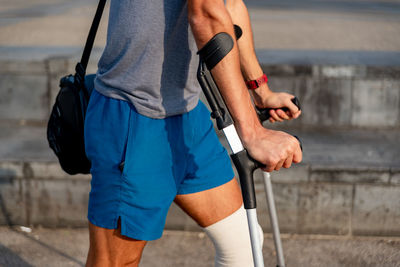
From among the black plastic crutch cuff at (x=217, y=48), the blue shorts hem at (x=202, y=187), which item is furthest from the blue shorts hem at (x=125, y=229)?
the black plastic crutch cuff at (x=217, y=48)

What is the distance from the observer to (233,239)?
2154 mm

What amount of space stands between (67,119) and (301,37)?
5.15 metres

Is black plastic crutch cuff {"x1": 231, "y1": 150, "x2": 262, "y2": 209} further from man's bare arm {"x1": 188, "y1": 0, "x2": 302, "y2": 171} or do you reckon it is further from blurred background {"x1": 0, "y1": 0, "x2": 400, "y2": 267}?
blurred background {"x1": 0, "y1": 0, "x2": 400, "y2": 267}

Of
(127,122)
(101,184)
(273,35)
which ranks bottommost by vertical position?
(273,35)

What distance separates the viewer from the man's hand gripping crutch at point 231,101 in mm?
1629

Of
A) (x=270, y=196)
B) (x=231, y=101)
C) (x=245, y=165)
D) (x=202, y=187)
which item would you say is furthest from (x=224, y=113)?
(x=270, y=196)

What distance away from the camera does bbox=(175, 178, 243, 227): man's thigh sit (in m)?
2.08

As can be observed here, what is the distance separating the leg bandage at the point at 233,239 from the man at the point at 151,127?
142 mm

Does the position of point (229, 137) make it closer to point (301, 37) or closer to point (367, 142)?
point (367, 142)

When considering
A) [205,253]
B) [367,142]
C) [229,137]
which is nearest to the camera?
[229,137]

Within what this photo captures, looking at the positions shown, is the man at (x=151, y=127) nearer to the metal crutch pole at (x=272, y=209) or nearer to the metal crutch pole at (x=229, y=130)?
the metal crutch pole at (x=229, y=130)

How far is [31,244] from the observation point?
374cm

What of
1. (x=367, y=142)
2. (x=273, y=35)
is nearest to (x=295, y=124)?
(x=367, y=142)

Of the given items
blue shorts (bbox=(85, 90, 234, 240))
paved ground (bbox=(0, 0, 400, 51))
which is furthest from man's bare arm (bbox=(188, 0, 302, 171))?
paved ground (bbox=(0, 0, 400, 51))
